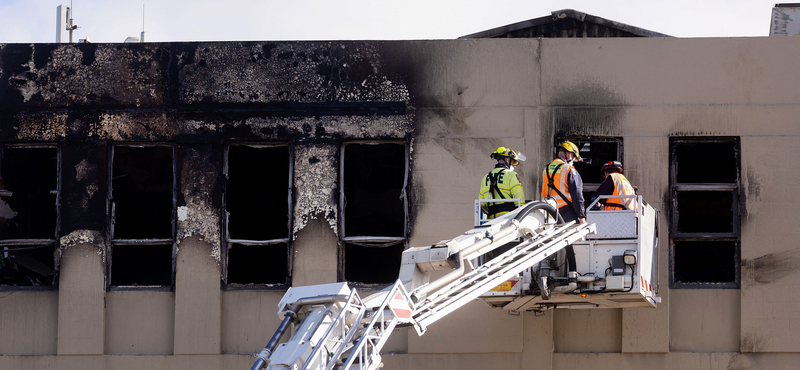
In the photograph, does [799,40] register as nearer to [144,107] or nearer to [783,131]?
[783,131]

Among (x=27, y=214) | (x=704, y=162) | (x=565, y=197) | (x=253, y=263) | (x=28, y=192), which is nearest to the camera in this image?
(x=565, y=197)

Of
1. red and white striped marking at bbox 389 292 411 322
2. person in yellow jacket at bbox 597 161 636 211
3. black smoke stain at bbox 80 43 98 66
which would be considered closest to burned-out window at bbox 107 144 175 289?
black smoke stain at bbox 80 43 98 66

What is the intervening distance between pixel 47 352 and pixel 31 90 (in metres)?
3.50

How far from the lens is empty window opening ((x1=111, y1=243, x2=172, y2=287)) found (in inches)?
555

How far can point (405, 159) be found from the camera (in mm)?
11062

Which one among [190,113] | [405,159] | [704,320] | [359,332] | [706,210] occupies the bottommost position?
[704,320]

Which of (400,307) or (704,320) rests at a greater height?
(400,307)

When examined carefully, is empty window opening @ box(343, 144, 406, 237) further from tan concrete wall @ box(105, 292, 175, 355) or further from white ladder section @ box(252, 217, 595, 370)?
white ladder section @ box(252, 217, 595, 370)

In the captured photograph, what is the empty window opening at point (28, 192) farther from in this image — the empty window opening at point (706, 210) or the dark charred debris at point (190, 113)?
the empty window opening at point (706, 210)

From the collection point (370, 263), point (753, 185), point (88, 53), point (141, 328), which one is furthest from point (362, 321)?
point (370, 263)

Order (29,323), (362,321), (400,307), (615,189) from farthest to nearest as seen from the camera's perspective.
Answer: (29,323) → (615,189) → (400,307) → (362,321)

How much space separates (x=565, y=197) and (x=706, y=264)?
14.2ft

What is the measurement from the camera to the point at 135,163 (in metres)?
13.4

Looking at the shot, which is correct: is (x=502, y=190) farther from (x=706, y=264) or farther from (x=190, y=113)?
(x=706, y=264)
